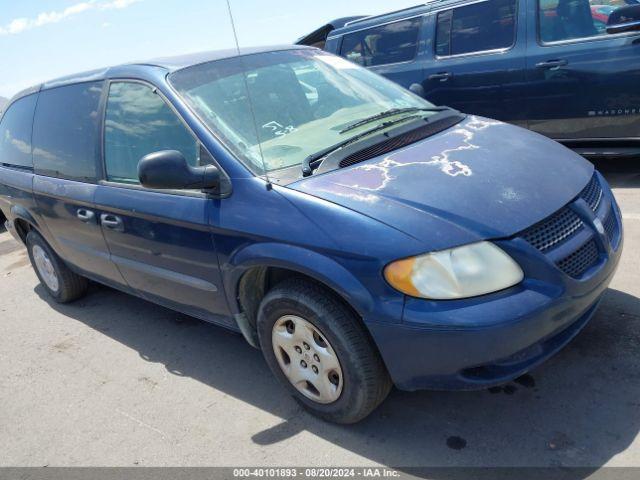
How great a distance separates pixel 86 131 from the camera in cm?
358

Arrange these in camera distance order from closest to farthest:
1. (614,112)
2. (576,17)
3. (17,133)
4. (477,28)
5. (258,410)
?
(258,410)
(17,133)
(614,112)
(576,17)
(477,28)

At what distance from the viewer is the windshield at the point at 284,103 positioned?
9.11ft

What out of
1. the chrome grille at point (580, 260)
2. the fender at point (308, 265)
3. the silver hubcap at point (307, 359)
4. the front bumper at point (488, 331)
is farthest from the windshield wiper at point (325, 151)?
the chrome grille at point (580, 260)

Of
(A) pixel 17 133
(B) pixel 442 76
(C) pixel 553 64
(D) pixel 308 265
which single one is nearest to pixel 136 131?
(D) pixel 308 265

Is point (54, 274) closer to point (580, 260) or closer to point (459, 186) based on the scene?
point (459, 186)

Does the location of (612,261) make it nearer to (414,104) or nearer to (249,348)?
(414,104)

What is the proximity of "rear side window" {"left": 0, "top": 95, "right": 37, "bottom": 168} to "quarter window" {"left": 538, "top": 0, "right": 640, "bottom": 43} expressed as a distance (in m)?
4.47

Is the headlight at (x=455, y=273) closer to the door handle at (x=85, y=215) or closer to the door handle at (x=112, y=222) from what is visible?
the door handle at (x=112, y=222)

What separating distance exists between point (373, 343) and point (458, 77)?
4.25 m

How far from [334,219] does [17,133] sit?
11.1 feet

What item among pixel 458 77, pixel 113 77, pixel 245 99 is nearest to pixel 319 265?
pixel 245 99

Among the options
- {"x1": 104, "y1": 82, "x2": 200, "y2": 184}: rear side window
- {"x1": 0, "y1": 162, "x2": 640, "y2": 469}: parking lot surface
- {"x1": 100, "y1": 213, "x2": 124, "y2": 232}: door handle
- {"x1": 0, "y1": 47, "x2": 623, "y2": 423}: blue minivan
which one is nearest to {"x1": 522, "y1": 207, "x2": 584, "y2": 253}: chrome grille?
{"x1": 0, "y1": 47, "x2": 623, "y2": 423}: blue minivan

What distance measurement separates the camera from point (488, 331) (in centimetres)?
206

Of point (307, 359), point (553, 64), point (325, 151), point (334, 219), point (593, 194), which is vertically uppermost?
point (325, 151)
